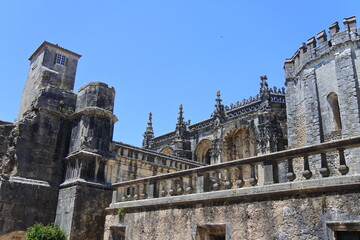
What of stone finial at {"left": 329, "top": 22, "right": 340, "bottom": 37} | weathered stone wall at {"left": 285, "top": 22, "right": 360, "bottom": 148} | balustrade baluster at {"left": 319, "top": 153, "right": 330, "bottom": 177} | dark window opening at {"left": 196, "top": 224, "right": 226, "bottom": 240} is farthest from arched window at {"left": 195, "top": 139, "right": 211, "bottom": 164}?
balustrade baluster at {"left": 319, "top": 153, "right": 330, "bottom": 177}

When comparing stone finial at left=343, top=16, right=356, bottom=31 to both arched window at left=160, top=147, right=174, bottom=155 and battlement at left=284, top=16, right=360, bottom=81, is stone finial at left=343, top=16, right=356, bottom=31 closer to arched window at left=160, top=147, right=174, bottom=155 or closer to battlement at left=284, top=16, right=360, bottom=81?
battlement at left=284, top=16, right=360, bottom=81

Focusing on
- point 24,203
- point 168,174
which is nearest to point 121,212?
point 168,174

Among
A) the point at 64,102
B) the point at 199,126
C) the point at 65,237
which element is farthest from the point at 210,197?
the point at 199,126

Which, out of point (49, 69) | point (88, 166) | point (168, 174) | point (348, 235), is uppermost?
point (49, 69)

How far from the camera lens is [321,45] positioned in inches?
765

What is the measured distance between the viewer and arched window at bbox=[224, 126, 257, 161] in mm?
23816

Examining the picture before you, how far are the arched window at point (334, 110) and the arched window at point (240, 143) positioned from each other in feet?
20.3

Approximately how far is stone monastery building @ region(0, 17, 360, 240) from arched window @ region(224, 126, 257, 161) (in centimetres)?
382

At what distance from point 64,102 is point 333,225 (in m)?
8.37

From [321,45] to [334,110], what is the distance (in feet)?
12.3

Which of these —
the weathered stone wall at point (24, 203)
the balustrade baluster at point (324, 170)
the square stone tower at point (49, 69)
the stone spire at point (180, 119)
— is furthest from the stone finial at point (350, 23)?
the weathered stone wall at point (24, 203)

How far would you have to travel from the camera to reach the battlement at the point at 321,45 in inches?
712

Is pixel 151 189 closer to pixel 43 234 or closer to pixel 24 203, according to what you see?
pixel 43 234

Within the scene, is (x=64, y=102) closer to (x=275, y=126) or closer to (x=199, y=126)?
(x=275, y=126)
